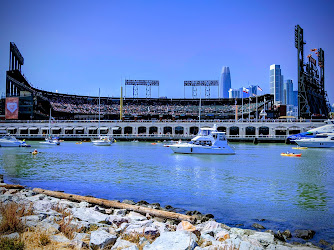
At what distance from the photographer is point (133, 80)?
155875 mm

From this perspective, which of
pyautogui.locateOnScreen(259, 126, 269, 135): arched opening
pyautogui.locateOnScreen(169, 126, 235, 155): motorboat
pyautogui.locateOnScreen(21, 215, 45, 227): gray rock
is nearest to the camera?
pyautogui.locateOnScreen(21, 215, 45, 227): gray rock

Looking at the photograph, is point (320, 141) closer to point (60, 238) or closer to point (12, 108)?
point (60, 238)

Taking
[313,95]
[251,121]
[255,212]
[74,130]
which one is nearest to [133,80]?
[74,130]

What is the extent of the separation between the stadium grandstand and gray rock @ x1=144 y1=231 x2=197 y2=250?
11910 centimetres

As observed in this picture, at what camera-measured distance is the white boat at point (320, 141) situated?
259 feet

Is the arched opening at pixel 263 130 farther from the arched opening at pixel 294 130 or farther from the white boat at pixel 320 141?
the white boat at pixel 320 141

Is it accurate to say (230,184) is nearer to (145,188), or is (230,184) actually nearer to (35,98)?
(145,188)

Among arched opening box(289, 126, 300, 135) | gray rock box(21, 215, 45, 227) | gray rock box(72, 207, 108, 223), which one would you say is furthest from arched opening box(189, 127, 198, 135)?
gray rock box(21, 215, 45, 227)

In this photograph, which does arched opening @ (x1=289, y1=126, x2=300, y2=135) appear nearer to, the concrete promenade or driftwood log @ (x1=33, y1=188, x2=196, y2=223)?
the concrete promenade

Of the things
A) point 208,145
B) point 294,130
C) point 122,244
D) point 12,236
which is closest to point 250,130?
point 294,130

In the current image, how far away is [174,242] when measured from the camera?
9.12 m

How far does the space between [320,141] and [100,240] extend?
83.0 meters

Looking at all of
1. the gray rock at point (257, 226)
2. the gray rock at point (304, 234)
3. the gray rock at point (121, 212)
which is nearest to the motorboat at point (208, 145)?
the gray rock at point (257, 226)

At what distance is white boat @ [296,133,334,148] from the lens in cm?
7889
